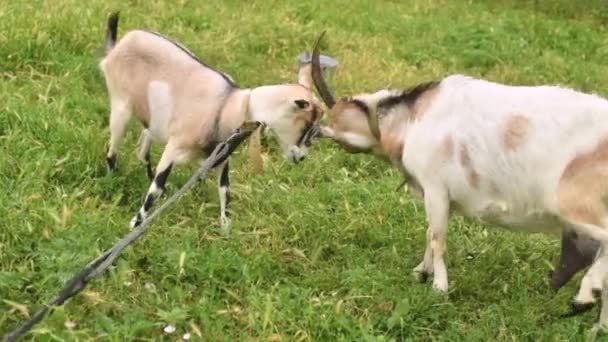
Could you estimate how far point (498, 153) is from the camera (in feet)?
16.9

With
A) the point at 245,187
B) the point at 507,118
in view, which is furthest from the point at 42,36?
the point at 507,118

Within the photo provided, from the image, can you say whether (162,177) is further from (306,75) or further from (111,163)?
(306,75)

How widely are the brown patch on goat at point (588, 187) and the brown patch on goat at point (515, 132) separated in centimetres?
32

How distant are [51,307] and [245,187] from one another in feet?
7.47

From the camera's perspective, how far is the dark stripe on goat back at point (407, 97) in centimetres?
561

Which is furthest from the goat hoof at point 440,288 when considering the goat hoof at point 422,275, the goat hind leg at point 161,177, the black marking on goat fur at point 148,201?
the black marking on goat fur at point 148,201

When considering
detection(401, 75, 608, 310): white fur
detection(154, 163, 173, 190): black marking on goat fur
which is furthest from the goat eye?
detection(154, 163, 173, 190): black marking on goat fur

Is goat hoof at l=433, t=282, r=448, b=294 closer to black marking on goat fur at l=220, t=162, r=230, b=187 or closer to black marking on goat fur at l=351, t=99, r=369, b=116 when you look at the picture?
black marking on goat fur at l=351, t=99, r=369, b=116

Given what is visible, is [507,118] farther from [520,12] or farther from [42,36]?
[520,12]

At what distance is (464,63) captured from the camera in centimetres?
1088

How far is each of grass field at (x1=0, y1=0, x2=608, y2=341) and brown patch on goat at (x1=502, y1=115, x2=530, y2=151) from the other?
1038 mm

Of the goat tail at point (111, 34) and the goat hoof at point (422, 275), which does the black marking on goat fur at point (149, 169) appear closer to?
the goat tail at point (111, 34)

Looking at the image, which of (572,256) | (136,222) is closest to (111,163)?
(136,222)

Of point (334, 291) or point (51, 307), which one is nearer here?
point (51, 307)
